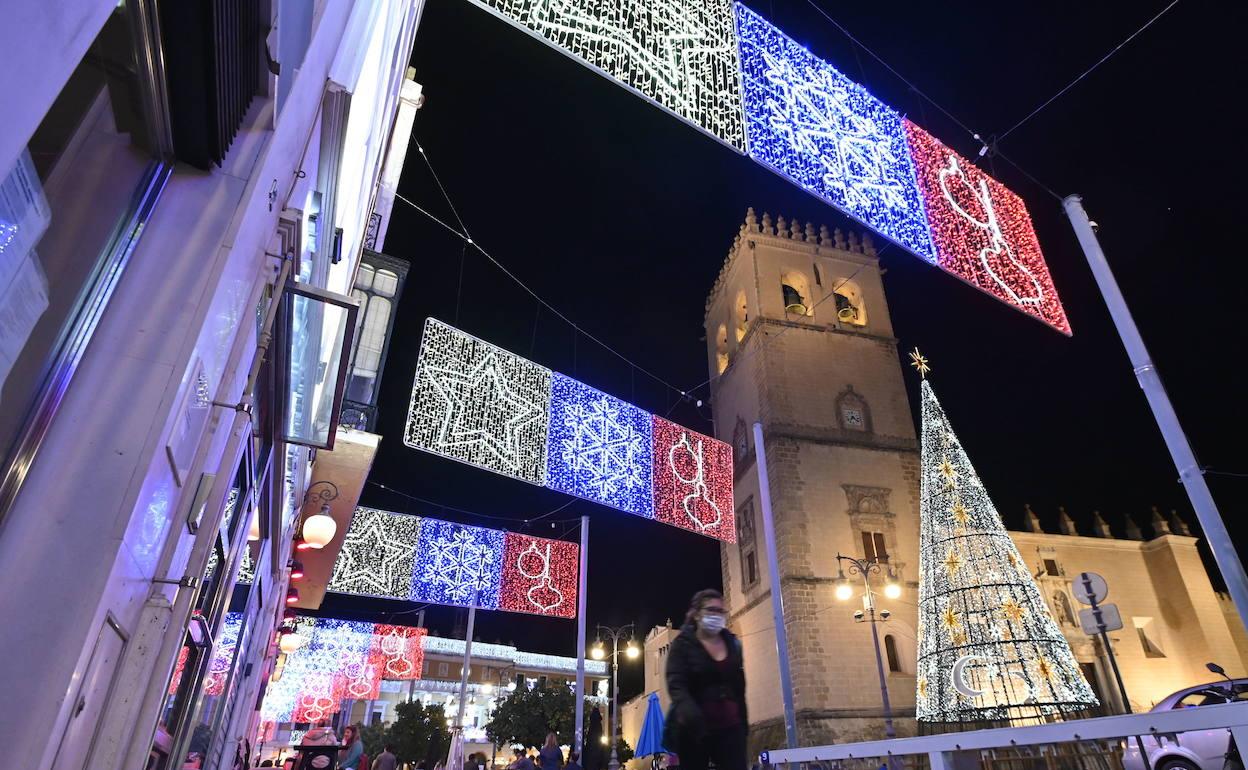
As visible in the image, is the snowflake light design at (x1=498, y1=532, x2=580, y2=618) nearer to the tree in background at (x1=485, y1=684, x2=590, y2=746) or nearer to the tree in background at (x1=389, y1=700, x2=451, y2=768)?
the tree in background at (x1=485, y1=684, x2=590, y2=746)

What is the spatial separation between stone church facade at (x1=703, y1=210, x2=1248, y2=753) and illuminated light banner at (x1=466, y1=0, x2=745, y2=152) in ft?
68.2

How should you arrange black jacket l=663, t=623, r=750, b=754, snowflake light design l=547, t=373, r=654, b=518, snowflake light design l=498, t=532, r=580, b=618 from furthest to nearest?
snowflake light design l=498, t=532, r=580, b=618 < snowflake light design l=547, t=373, r=654, b=518 < black jacket l=663, t=623, r=750, b=754

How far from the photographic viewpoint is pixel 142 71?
2.51 m

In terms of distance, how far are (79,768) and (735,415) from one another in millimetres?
29378

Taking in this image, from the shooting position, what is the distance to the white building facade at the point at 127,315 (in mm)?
2139

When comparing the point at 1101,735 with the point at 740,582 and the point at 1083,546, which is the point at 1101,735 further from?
the point at 1083,546

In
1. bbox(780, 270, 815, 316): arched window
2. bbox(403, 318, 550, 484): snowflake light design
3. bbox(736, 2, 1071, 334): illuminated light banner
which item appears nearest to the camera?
bbox(736, 2, 1071, 334): illuminated light banner

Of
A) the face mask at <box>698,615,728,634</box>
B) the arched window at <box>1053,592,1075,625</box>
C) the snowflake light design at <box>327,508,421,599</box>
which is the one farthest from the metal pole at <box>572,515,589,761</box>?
the arched window at <box>1053,592,1075,625</box>

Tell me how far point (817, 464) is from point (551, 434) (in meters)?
17.3

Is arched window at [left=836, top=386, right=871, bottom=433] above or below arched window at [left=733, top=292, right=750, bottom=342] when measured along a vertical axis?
below

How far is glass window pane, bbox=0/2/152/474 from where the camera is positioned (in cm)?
195

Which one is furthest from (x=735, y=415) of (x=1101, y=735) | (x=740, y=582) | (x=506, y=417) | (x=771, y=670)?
(x=1101, y=735)

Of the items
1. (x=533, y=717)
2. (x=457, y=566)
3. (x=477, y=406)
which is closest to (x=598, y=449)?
(x=477, y=406)

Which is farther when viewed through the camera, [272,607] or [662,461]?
[662,461]
